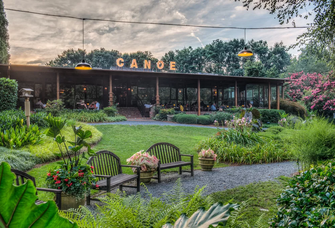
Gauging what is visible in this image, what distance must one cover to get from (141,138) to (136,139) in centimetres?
34

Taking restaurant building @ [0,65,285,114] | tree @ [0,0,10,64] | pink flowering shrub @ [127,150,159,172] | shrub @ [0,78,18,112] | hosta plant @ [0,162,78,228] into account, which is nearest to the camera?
hosta plant @ [0,162,78,228]

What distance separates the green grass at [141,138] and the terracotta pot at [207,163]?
472 millimetres

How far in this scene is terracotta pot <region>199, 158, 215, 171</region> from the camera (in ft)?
22.4

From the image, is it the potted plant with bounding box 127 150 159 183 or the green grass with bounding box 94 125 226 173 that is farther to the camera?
the green grass with bounding box 94 125 226 173

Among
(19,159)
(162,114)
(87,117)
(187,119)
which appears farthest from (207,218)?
(162,114)

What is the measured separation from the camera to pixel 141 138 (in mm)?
10977

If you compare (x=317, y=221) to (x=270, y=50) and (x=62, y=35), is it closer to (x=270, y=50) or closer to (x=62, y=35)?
(x=62, y=35)

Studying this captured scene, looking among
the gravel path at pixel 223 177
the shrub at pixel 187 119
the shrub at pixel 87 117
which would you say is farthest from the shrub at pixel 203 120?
the gravel path at pixel 223 177

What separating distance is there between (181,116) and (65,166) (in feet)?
45.7

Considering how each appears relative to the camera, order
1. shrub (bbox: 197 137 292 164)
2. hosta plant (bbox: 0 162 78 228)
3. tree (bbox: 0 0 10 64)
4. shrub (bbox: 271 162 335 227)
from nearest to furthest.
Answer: hosta plant (bbox: 0 162 78 228)
shrub (bbox: 271 162 335 227)
shrub (bbox: 197 137 292 164)
tree (bbox: 0 0 10 64)

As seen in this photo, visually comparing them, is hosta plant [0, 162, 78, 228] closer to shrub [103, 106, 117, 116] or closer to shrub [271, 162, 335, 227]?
shrub [271, 162, 335, 227]

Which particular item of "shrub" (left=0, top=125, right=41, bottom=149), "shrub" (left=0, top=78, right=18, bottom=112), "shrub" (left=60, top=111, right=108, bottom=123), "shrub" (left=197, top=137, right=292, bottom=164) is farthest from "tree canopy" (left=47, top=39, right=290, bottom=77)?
"shrub" (left=0, top=125, right=41, bottom=149)

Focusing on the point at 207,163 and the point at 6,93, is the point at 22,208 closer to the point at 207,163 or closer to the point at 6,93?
the point at 207,163

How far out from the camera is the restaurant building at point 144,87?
2139cm
